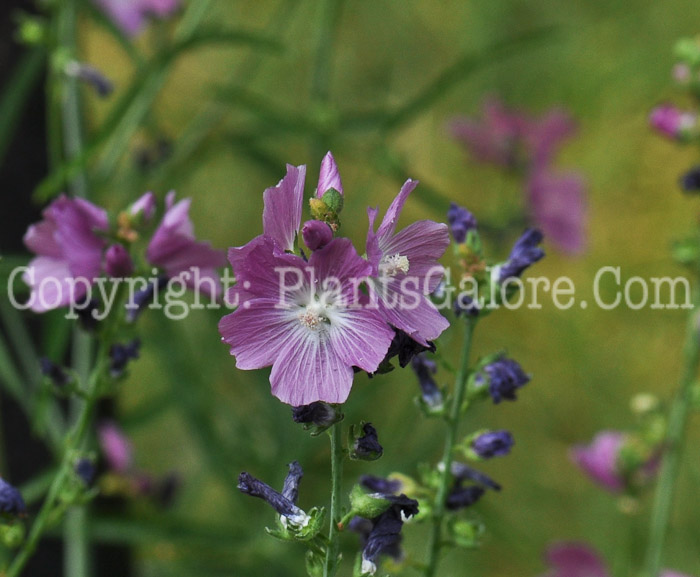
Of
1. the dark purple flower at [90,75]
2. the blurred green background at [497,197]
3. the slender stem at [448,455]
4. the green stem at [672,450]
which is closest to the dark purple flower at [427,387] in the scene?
the slender stem at [448,455]

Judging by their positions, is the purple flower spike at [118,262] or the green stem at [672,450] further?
the green stem at [672,450]

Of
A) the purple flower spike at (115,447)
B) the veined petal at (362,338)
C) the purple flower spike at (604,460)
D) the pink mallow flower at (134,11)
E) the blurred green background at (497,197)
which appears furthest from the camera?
the blurred green background at (497,197)

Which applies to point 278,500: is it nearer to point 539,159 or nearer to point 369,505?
point 369,505

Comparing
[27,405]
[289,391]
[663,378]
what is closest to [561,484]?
[663,378]

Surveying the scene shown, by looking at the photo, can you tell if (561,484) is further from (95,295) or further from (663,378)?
(95,295)

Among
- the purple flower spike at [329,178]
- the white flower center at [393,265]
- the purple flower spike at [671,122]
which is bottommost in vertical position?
the white flower center at [393,265]

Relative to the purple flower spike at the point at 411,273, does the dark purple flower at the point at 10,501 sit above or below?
below

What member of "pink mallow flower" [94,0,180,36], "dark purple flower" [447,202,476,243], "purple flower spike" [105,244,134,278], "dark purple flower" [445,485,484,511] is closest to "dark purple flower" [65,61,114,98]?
"pink mallow flower" [94,0,180,36]

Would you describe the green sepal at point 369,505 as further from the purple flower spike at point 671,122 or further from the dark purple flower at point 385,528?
the purple flower spike at point 671,122
